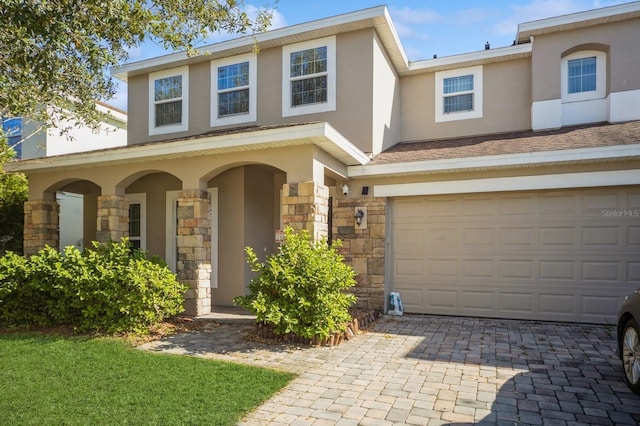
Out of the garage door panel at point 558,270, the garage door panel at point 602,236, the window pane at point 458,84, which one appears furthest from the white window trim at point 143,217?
the garage door panel at point 602,236

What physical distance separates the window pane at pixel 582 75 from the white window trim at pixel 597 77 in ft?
0.21

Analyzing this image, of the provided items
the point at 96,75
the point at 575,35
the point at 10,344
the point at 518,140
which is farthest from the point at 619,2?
the point at 10,344

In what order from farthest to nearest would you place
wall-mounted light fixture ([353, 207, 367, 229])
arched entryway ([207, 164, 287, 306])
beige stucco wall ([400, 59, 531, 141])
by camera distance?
1. beige stucco wall ([400, 59, 531, 141])
2. arched entryway ([207, 164, 287, 306])
3. wall-mounted light fixture ([353, 207, 367, 229])

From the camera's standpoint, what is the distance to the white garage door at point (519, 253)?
7137mm

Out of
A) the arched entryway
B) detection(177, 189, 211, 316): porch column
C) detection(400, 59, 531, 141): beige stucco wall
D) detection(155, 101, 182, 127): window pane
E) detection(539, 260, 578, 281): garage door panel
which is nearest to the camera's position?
detection(539, 260, 578, 281): garage door panel

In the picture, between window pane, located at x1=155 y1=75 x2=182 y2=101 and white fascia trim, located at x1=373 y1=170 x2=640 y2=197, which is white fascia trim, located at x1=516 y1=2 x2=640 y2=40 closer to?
white fascia trim, located at x1=373 y1=170 x2=640 y2=197

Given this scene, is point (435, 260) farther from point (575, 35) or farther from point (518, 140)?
point (575, 35)

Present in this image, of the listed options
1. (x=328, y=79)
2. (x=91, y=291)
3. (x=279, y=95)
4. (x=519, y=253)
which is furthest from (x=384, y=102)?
(x=91, y=291)

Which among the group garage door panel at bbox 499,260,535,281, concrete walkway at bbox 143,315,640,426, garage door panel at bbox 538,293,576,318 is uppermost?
garage door panel at bbox 499,260,535,281

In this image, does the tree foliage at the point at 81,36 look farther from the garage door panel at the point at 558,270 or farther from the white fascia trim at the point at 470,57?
the garage door panel at the point at 558,270

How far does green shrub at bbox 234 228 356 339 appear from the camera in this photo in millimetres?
6031

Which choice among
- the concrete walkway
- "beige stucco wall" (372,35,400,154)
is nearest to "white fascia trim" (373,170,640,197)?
"beige stucco wall" (372,35,400,154)

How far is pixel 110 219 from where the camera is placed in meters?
8.55

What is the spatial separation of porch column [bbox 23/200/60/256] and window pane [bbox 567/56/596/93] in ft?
39.9
